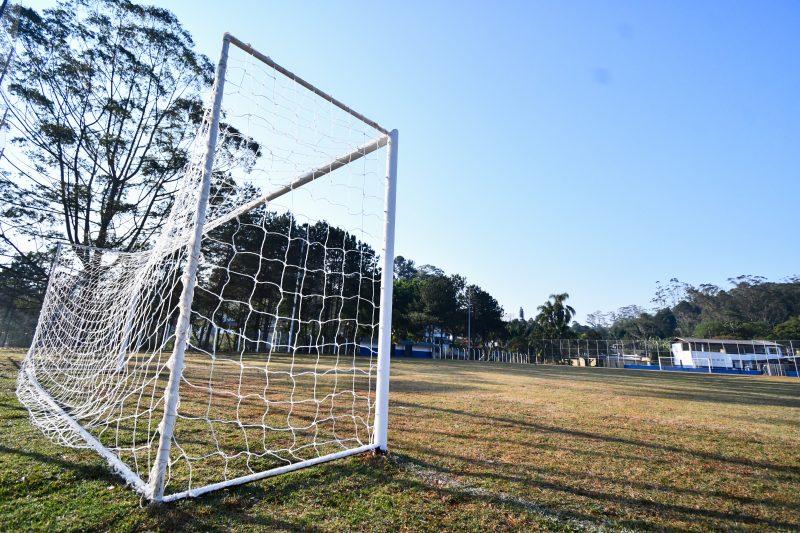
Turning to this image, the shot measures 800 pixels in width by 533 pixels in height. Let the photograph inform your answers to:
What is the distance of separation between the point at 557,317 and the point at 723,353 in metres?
16.8

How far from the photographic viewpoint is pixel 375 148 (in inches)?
154

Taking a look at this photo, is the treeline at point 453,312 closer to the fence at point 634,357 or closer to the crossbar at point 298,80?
the fence at point 634,357

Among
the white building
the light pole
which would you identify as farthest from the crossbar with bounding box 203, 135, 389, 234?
the white building

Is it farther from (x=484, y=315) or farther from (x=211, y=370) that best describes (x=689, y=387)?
(x=484, y=315)

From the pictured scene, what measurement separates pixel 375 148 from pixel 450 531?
3.36m

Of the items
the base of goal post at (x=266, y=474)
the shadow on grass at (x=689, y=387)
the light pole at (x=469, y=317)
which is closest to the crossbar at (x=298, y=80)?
the base of goal post at (x=266, y=474)

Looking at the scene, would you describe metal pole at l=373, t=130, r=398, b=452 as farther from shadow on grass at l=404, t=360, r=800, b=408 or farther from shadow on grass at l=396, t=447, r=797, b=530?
shadow on grass at l=404, t=360, r=800, b=408

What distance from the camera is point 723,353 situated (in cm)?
3928

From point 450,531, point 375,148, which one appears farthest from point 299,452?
point 375,148

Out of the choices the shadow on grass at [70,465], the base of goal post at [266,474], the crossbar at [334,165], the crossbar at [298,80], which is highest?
the crossbar at [298,80]

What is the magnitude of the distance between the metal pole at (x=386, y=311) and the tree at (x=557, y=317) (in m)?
49.0

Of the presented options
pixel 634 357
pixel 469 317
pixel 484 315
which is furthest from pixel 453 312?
pixel 634 357

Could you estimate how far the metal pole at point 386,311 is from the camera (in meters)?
3.18

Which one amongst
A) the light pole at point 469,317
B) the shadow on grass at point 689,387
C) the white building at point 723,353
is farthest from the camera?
the light pole at point 469,317
